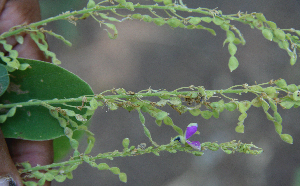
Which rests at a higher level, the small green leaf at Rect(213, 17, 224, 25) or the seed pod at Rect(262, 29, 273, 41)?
the small green leaf at Rect(213, 17, 224, 25)

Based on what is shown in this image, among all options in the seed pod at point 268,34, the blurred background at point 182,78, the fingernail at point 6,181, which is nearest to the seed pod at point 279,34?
the seed pod at point 268,34

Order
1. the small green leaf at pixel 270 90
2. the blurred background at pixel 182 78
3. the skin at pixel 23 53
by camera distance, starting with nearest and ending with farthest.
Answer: the small green leaf at pixel 270 90 → the skin at pixel 23 53 → the blurred background at pixel 182 78

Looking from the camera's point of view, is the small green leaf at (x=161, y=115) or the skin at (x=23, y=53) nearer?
the small green leaf at (x=161, y=115)

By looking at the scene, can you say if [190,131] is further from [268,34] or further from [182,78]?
[182,78]

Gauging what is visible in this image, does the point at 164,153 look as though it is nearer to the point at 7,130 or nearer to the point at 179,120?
the point at 179,120

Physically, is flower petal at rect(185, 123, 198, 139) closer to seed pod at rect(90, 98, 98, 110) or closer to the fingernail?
seed pod at rect(90, 98, 98, 110)

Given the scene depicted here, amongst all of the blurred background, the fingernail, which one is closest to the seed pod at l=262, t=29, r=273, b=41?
the fingernail

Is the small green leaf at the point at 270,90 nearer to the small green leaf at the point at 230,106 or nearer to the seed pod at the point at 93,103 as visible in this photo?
the small green leaf at the point at 230,106

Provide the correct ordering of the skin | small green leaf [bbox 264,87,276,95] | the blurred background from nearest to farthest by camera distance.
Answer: small green leaf [bbox 264,87,276,95]
the skin
the blurred background

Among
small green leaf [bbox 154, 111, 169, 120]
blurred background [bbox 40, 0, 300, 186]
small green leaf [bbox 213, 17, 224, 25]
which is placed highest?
small green leaf [bbox 213, 17, 224, 25]

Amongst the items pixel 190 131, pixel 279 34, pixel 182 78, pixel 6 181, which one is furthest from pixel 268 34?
pixel 182 78
